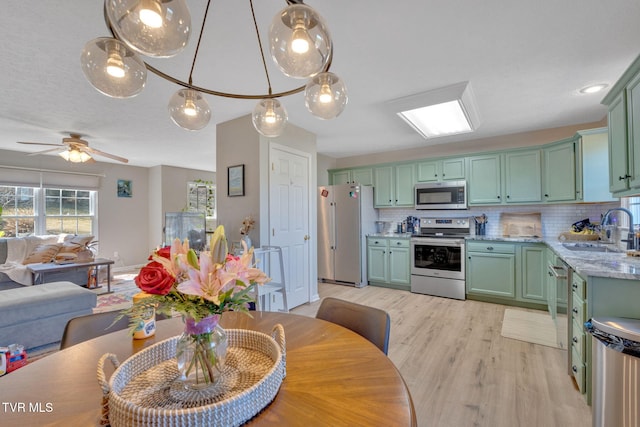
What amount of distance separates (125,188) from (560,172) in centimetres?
786

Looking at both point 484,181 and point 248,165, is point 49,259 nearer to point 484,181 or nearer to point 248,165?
point 248,165

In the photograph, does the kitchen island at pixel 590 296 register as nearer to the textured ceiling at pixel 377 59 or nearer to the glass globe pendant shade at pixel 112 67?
the textured ceiling at pixel 377 59

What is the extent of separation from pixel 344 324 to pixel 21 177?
6507mm

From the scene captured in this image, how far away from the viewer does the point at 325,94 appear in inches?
52.6

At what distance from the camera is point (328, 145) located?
15.3 feet

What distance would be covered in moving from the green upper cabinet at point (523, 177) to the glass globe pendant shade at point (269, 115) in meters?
3.59

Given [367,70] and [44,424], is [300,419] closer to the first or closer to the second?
[44,424]

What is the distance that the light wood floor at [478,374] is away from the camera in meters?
1.68

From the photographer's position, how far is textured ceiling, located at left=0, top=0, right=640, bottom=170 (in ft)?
5.34

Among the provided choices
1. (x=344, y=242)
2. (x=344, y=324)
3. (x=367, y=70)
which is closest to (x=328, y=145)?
(x=344, y=242)

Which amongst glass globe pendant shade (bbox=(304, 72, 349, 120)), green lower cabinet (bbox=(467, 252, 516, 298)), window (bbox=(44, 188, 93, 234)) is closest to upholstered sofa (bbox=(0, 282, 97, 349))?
glass globe pendant shade (bbox=(304, 72, 349, 120))

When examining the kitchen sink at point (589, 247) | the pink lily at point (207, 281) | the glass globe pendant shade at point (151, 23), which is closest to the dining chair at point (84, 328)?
the pink lily at point (207, 281)

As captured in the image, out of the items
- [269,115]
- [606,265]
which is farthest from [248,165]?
[606,265]

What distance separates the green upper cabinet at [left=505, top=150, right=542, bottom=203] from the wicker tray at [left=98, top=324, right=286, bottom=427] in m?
4.14
